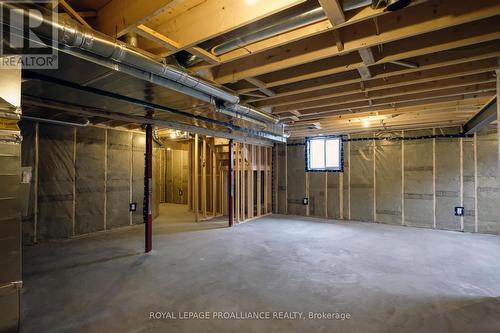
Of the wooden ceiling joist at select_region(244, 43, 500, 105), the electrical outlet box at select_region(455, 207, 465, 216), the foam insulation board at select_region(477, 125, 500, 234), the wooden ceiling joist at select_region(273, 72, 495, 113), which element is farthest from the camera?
the electrical outlet box at select_region(455, 207, 465, 216)

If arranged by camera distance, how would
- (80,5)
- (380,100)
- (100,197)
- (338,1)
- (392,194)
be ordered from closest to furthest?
(338,1), (80,5), (380,100), (100,197), (392,194)

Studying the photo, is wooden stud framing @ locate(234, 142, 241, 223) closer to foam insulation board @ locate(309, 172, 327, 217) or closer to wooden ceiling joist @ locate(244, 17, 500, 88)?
foam insulation board @ locate(309, 172, 327, 217)

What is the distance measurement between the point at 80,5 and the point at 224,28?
1199 millimetres

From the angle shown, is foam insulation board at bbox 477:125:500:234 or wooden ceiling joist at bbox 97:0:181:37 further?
foam insulation board at bbox 477:125:500:234

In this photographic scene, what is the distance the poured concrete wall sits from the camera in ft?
14.9

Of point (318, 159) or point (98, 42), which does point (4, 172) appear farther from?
point (318, 159)

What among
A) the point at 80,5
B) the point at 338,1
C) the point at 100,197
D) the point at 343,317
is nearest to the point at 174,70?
the point at 80,5

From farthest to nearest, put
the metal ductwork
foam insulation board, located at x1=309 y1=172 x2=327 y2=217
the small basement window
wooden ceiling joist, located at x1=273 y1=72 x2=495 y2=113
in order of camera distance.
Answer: foam insulation board, located at x1=309 y1=172 x2=327 y2=217 → the small basement window → wooden ceiling joist, located at x1=273 y1=72 x2=495 y2=113 → the metal ductwork

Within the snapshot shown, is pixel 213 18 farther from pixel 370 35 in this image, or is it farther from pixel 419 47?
pixel 419 47

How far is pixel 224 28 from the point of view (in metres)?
1.84

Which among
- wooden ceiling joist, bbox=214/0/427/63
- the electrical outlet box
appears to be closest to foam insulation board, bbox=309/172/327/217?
the electrical outlet box

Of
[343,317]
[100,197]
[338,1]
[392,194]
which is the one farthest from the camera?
[392,194]

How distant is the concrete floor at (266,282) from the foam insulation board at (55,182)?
439 millimetres

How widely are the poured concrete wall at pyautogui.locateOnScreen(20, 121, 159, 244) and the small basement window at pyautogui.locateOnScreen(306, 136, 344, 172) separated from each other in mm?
4476
